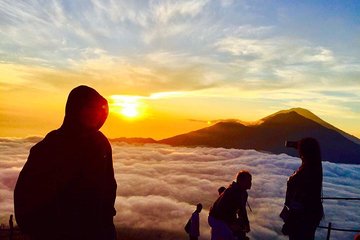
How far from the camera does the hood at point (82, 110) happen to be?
8.05 feet

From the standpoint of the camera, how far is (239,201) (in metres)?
5.94

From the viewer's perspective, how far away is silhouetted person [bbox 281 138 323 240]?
5453 mm

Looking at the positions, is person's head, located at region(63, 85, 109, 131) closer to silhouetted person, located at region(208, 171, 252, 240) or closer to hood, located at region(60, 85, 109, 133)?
hood, located at region(60, 85, 109, 133)

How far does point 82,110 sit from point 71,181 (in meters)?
0.45

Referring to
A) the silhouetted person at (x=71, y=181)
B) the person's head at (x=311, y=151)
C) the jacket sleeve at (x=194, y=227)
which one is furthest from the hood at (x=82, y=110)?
the jacket sleeve at (x=194, y=227)

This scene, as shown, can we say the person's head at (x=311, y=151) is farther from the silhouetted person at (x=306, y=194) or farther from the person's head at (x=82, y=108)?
the person's head at (x=82, y=108)

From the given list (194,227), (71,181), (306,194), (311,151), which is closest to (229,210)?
(306,194)

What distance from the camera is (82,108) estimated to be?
Answer: 2.45m

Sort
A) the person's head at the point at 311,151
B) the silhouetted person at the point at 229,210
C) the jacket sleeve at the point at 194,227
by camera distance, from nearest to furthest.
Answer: the person's head at the point at 311,151
the silhouetted person at the point at 229,210
the jacket sleeve at the point at 194,227

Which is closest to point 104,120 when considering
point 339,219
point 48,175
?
point 48,175

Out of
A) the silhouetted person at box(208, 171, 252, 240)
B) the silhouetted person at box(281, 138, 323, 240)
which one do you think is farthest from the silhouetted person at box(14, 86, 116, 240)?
the silhouetted person at box(281, 138, 323, 240)

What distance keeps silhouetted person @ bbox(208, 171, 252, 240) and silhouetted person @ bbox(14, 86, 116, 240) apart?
11.4 feet

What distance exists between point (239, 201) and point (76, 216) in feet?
12.9

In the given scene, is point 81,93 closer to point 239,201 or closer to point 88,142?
point 88,142
